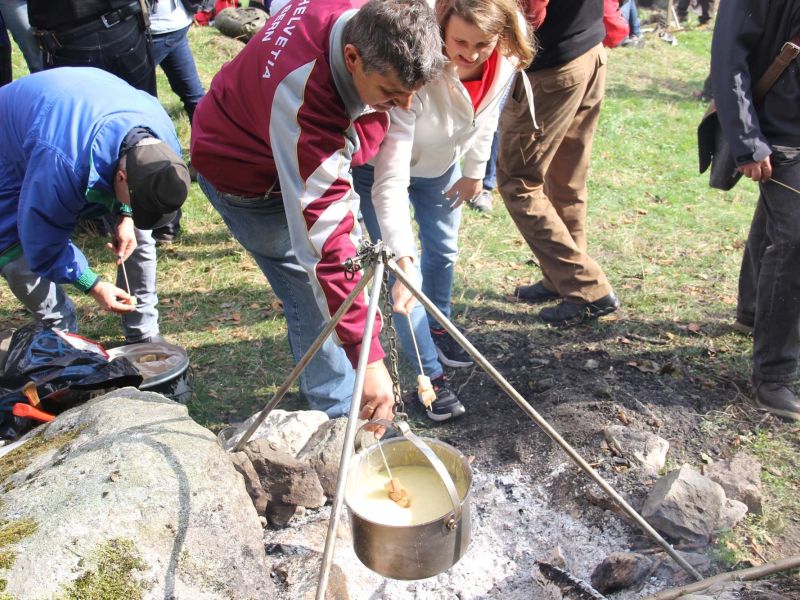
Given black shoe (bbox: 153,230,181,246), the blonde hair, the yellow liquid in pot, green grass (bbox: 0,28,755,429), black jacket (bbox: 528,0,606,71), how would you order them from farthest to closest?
black shoe (bbox: 153,230,181,246), green grass (bbox: 0,28,755,429), black jacket (bbox: 528,0,606,71), the blonde hair, the yellow liquid in pot

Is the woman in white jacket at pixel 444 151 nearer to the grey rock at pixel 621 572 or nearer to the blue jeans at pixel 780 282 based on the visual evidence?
the grey rock at pixel 621 572

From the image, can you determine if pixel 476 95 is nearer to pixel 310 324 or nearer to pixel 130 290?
pixel 310 324

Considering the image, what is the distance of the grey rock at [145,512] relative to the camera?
7.02ft

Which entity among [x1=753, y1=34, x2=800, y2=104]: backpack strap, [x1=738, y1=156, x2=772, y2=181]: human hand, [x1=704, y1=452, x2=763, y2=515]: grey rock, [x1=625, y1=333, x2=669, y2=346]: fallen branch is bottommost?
[x1=625, y1=333, x2=669, y2=346]: fallen branch

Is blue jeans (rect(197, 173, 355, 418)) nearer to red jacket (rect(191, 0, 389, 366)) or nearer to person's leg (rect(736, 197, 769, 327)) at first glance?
red jacket (rect(191, 0, 389, 366))

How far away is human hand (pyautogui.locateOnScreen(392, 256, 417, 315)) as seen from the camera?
9.55 feet

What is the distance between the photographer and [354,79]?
2.47 meters

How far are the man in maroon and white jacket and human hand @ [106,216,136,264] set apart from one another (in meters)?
1.21

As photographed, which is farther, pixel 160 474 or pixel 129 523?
pixel 160 474

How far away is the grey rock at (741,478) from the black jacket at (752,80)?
1.40m

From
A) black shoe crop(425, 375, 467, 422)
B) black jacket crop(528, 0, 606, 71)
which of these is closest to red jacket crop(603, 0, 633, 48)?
black jacket crop(528, 0, 606, 71)

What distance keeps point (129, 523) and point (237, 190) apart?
1433 mm

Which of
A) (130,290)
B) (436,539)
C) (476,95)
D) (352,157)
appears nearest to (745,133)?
(476,95)

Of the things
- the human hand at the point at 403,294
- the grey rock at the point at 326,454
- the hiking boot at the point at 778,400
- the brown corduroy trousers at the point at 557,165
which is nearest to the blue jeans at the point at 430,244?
the brown corduroy trousers at the point at 557,165
